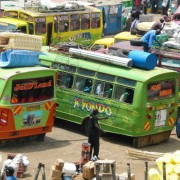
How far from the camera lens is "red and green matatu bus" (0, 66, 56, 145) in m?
19.4

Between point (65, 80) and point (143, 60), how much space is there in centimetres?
266

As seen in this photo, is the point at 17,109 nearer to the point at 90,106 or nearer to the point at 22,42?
the point at 22,42

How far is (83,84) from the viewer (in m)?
21.8

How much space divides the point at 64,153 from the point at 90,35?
15.4 m

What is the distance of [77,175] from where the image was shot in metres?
16.8

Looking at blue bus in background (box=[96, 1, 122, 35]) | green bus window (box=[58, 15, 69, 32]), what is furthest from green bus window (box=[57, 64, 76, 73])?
blue bus in background (box=[96, 1, 122, 35])

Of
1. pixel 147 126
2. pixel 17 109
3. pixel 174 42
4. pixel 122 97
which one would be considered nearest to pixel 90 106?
pixel 122 97

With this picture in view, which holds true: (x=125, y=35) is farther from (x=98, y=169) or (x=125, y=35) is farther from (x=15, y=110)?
(x=98, y=169)

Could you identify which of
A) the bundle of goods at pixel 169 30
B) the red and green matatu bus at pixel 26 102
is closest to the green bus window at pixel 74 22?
the bundle of goods at pixel 169 30

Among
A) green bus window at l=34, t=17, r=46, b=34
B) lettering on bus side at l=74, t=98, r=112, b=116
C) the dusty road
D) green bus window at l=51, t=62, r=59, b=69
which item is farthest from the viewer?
green bus window at l=34, t=17, r=46, b=34

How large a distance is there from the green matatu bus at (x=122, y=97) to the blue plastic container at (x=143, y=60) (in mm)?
161

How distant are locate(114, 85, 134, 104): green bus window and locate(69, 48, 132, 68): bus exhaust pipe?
2.11 ft

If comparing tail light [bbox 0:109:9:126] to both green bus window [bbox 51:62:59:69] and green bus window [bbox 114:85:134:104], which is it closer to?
green bus window [bbox 114:85:134:104]

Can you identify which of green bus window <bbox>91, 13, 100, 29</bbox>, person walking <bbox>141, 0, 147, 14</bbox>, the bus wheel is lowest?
person walking <bbox>141, 0, 147, 14</bbox>
